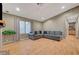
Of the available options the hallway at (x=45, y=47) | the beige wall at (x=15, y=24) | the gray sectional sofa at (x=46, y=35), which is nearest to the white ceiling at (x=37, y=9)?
the beige wall at (x=15, y=24)

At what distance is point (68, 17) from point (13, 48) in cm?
124

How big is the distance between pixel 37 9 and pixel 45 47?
0.79 metres

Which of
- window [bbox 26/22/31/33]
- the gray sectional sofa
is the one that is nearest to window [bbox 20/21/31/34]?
window [bbox 26/22/31/33]

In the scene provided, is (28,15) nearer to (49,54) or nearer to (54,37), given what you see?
(54,37)

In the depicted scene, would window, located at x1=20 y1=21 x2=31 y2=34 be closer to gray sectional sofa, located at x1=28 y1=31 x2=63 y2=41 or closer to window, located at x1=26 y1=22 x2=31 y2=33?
window, located at x1=26 y1=22 x2=31 y2=33

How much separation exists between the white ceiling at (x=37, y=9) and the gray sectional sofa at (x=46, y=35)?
30cm

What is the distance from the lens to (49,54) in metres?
2.06

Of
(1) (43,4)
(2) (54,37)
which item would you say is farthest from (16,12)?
(2) (54,37)

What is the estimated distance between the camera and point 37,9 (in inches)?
87.4

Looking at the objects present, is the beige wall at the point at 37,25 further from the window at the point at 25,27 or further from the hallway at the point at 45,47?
the hallway at the point at 45,47

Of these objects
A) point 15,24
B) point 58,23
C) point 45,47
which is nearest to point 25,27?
point 15,24

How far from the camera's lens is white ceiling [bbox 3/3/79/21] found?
2111mm

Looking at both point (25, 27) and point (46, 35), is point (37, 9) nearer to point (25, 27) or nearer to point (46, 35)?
point (25, 27)

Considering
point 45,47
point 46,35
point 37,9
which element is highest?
point 37,9
